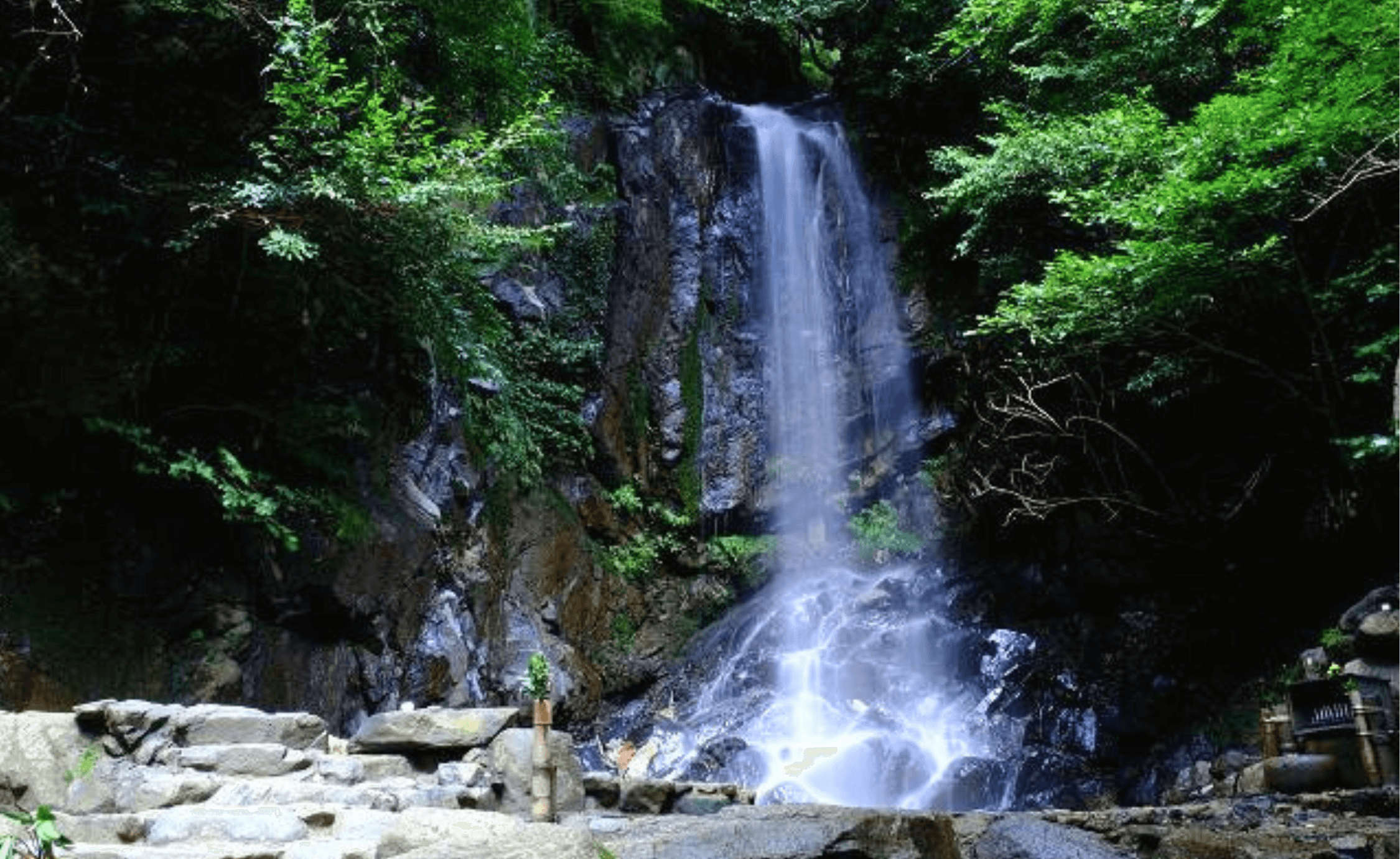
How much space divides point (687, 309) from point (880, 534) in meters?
4.91

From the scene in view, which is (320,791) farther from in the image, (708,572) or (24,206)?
(708,572)

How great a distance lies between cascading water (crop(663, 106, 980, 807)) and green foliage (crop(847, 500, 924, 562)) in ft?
0.87

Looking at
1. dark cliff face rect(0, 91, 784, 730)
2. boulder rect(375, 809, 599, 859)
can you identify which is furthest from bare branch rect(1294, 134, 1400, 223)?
dark cliff face rect(0, 91, 784, 730)

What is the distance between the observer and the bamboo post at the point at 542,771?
228 inches

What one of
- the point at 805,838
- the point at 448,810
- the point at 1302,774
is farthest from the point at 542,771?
the point at 1302,774

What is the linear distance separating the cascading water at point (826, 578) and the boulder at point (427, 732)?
4726 mm

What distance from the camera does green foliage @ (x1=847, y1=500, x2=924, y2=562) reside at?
15367mm

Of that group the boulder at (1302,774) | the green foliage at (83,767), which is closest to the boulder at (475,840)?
the green foliage at (83,767)

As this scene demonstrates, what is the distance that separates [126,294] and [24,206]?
0.93 meters

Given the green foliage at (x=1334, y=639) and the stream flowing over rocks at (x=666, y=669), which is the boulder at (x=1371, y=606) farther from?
the green foliage at (x=1334, y=639)

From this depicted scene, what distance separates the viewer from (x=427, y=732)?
658 centimetres

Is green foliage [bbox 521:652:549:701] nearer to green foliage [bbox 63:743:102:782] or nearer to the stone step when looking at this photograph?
the stone step

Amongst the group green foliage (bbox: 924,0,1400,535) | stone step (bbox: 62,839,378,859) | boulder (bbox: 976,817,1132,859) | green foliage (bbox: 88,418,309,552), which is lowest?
boulder (bbox: 976,817,1132,859)

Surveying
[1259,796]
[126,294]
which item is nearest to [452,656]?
[126,294]
